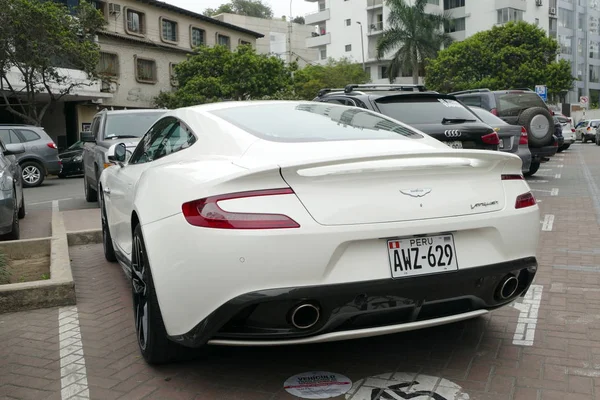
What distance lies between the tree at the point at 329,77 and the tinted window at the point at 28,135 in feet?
113

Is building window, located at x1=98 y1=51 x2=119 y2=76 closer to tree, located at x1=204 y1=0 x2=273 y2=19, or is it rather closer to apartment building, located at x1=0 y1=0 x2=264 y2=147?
apartment building, located at x1=0 y1=0 x2=264 y2=147

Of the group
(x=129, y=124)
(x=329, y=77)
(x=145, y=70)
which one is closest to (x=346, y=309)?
(x=129, y=124)

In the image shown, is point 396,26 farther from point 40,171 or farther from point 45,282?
point 45,282

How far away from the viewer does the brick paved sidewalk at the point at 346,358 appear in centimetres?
326

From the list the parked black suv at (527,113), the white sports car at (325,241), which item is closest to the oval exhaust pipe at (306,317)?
the white sports car at (325,241)

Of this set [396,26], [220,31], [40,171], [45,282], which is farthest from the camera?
[396,26]

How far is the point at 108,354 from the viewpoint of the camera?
3859 mm

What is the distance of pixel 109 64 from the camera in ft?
113

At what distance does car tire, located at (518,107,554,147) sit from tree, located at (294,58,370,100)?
1527 inches

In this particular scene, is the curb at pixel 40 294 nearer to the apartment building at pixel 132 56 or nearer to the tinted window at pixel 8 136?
the tinted window at pixel 8 136

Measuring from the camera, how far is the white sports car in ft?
9.25

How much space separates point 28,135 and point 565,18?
64927 mm

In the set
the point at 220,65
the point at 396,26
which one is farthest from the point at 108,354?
the point at 396,26

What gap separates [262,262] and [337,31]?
6879 centimetres
